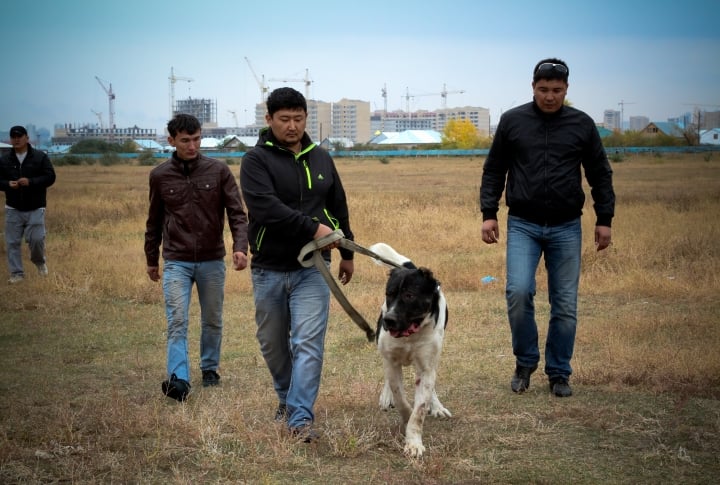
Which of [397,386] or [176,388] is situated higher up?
[397,386]

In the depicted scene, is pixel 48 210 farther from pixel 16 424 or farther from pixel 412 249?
pixel 16 424

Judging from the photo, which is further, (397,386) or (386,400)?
(386,400)

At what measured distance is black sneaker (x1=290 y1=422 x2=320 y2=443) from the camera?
16.9 feet

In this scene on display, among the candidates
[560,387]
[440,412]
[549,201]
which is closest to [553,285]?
[549,201]

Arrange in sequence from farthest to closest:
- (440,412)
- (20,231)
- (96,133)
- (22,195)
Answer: (96,133) → (20,231) → (22,195) → (440,412)

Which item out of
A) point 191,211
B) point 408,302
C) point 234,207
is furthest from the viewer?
point 234,207

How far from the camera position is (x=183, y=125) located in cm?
687

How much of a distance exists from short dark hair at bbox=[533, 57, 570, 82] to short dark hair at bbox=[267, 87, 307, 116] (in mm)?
2090

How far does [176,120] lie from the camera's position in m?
6.94

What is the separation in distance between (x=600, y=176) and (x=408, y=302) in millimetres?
2399

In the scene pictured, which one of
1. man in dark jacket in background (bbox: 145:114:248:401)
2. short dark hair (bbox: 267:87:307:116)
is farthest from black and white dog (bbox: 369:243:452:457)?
man in dark jacket in background (bbox: 145:114:248:401)

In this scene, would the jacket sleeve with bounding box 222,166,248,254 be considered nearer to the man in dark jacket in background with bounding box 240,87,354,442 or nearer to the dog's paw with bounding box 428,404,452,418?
the man in dark jacket in background with bounding box 240,87,354,442

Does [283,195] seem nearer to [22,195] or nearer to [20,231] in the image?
[22,195]

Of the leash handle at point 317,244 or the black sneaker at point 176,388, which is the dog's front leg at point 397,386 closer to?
the leash handle at point 317,244
